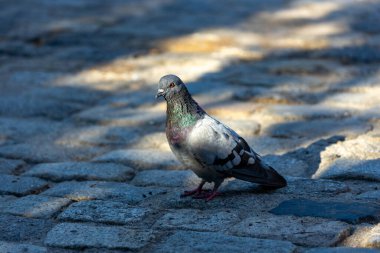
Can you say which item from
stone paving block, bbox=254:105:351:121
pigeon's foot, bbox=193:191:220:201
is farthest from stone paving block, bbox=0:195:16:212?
stone paving block, bbox=254:105:351:121

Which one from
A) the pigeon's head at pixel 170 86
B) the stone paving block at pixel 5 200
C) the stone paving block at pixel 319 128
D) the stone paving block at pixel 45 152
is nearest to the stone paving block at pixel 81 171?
the stone paving block at pixel 45 152

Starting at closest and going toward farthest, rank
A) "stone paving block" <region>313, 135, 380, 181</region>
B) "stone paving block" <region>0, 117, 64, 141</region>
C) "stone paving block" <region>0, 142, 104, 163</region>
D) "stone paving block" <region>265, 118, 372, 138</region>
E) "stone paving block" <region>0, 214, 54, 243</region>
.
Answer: "stone paving block" <region>0, 214, 54, 243</region> → "stone paving block" <region>313, 135, 380, 181</region> → "stone paving block" <region>0, 142, 104, 163</region> → "stone paving block" <region>265, 118, 372, 138</region> → "stone paving block" <region>0, 117, 64, 141</region>

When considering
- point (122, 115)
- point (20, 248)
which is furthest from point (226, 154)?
point (122, 115)

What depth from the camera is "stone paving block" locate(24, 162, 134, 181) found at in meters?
4.28

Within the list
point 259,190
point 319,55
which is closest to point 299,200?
point 259,190

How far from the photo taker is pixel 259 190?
12.8 ft

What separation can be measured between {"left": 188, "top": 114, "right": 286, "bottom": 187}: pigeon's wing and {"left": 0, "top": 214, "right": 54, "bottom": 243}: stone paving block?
81 cm

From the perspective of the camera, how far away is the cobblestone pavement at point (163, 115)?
339cm

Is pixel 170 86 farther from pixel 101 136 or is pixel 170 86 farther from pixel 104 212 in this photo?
pixel 101 136

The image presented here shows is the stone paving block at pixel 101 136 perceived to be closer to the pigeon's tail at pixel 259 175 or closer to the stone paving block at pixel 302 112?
the stone paving block at pixel 302 112

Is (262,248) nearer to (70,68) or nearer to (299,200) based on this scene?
(299,200)

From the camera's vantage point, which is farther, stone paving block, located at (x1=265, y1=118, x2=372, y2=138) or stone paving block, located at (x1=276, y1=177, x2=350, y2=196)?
stone paving block, located at (x1=265, y1=118, x2=372, y2=138)

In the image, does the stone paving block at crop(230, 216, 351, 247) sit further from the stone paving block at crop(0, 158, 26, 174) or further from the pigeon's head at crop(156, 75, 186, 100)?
the stone paving block at crop(0, 158, 26, 174)

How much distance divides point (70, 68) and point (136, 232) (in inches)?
152
